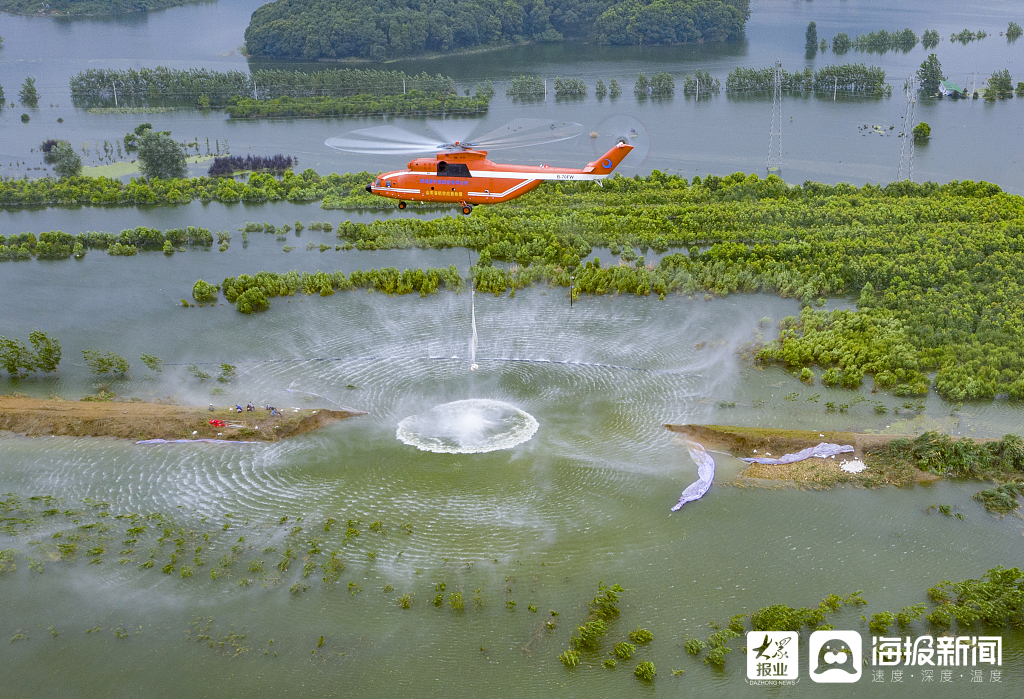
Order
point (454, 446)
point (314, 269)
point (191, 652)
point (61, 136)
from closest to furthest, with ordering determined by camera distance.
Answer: point (191, 652), point (454, 446), point (314, 269), point (61, 136)

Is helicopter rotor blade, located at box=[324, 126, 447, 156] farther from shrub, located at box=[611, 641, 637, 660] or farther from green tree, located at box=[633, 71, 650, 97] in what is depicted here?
green tree, located at box=[633, 71, 650, 97]

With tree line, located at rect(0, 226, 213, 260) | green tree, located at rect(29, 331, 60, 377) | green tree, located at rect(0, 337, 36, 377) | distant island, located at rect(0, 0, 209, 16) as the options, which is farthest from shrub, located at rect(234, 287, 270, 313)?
distant island, located at rect(0, 0, 209, 16)

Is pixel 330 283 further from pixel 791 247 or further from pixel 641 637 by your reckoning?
pixel 641 637

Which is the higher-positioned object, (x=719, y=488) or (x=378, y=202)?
(x=378, y=202)

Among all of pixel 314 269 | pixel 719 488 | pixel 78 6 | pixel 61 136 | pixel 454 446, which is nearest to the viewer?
pixel 719 488

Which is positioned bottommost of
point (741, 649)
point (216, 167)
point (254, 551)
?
point (741, 649)

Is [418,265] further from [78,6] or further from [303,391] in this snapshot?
[78,6]

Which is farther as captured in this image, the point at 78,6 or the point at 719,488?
the point at 78,6

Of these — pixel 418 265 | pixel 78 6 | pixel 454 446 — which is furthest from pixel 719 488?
pixel 78 6
